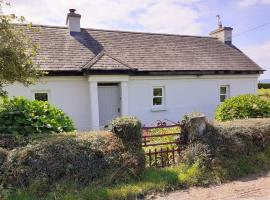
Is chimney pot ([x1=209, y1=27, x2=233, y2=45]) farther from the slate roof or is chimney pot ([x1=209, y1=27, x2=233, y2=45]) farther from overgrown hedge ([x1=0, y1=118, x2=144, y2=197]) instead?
overgrown hedge ([x1=0, y1=118, x2=144, y2=197])

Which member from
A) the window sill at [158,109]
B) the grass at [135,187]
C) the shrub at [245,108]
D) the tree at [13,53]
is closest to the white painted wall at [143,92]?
the window sill at [158,109]

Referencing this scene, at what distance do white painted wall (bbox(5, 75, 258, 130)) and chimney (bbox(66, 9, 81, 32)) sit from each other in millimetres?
3768

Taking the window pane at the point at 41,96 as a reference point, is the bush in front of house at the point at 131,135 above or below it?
below

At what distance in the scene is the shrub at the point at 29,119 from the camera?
26.2 ft

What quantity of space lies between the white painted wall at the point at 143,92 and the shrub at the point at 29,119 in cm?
456

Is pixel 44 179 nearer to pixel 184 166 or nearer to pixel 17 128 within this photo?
pixel 17 128

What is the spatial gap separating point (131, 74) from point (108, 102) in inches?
70.2

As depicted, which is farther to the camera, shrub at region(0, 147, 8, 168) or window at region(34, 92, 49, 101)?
window at region(34, 92, 49, 101)

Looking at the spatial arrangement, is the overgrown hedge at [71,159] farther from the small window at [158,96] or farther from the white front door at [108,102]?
the small window at [158,96]

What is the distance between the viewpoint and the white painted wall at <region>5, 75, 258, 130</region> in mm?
13828

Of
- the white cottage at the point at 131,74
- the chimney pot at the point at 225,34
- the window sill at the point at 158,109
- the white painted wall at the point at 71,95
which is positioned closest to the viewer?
the white painted wall at the point at 71,95

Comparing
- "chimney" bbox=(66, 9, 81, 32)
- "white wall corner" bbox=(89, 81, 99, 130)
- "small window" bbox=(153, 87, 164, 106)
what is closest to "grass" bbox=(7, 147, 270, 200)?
"white wall corner" bbox=(89, 81, 99, 130)

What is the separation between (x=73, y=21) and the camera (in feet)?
53.6

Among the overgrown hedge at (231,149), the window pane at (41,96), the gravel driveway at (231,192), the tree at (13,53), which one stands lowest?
the gravel driveway at (231,192)
